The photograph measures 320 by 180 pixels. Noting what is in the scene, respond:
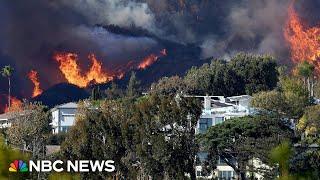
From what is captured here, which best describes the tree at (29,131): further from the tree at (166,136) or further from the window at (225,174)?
the tree at (166,136)

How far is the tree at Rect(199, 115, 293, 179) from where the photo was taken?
74.6 meters

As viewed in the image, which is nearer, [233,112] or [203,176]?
[203,176]

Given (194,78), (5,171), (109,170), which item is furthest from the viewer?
(194,78)

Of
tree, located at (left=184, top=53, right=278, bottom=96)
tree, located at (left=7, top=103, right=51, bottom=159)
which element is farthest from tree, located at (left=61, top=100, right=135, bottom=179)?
tree, located at (left=184, top=53, right=278, bottom=96)

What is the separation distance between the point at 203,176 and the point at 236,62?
91819 millimetres

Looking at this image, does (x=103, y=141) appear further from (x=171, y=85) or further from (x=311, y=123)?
(x=171, y=85)

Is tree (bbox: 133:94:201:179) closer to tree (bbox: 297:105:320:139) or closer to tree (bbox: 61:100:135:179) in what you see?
tree (bbox: 61:100:135:179)

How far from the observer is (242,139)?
7719 cm

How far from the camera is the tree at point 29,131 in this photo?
9395 centimetres

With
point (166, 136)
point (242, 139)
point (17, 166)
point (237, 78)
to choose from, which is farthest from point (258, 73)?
point (17, 166)

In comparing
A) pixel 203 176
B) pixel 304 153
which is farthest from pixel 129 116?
pixel 304 153

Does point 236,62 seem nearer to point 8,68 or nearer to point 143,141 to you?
point 8,68

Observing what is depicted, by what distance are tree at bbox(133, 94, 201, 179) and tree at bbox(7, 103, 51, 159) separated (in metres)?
22.7

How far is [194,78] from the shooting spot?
6220 inches
